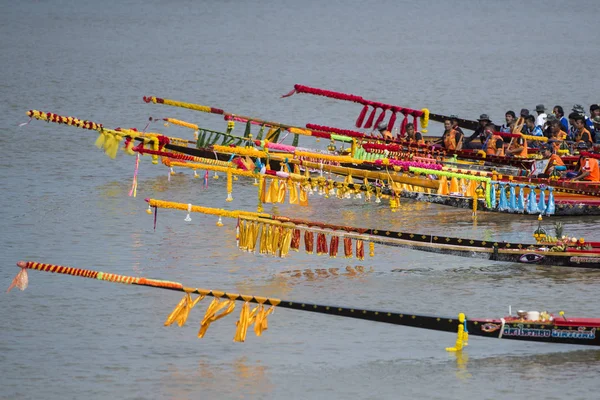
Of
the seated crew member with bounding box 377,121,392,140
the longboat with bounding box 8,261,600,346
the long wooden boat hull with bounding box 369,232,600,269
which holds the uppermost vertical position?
the seated crew member with bounding box 377,121,392,140

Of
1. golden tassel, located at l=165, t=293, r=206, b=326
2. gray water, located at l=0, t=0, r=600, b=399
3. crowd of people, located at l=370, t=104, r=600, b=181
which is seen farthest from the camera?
crowd of people, located at l=370, t=104, r=600, b=181

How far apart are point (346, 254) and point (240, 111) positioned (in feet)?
78.6

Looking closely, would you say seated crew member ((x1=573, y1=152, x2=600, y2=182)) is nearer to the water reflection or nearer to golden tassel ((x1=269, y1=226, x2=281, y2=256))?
golden tassel ((x1=269, y1=226, x2=281, y2=256))

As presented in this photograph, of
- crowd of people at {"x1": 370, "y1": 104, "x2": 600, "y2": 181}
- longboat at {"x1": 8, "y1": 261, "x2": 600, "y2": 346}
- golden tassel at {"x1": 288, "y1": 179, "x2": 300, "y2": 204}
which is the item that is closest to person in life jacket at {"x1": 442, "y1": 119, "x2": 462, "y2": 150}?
crowd of people at {"x1": 370, "y1": 104, "x2": 600, "y2": 181}

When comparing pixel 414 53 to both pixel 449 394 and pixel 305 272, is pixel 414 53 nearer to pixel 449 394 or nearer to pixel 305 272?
pixel 305 272

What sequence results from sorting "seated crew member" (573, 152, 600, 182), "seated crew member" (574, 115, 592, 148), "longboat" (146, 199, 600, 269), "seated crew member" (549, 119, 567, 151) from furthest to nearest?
"seated crew member" (574, 115, 592, 148) → "seated crew member" (549, 119, 567, 151) → "seated crew member" (573, 152, 600, 182) → "longboat" (146, 199, 600, 269)

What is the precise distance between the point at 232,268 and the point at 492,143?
773 centimetres

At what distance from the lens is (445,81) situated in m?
52.0

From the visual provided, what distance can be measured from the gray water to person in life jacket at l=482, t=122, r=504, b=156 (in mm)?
1640

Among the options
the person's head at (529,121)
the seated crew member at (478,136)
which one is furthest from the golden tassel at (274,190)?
the person's head at (529,121)

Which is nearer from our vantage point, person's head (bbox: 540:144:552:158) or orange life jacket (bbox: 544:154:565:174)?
orange life jacket (bbox: 544:154:565:174)

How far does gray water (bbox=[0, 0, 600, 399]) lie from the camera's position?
1770cm

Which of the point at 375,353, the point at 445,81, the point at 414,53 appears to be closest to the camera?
the point at 375,353

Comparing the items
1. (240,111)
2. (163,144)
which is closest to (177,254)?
(163,144)
